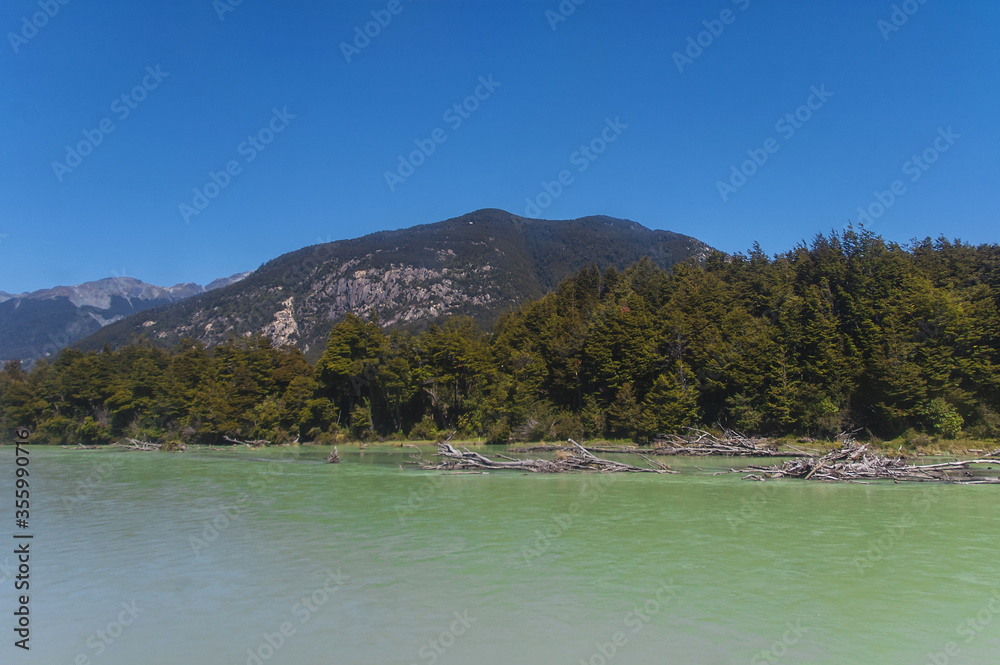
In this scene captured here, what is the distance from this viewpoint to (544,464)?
27422 millimetres

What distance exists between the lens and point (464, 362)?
162 ft

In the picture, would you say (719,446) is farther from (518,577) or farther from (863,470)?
(518,577)

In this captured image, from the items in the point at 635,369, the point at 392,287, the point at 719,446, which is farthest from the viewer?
the point at 392,287

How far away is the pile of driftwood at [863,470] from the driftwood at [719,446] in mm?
7285

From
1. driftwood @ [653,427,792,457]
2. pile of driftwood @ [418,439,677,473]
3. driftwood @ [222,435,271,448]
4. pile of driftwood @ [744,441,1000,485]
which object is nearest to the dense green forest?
driftwood @ [222,435,271,448]

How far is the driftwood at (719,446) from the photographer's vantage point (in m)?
32.6

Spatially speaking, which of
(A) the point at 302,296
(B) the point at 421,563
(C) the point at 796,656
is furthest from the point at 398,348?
(A) the point at 302,296

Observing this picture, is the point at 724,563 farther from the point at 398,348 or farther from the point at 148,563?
the point at 398,348

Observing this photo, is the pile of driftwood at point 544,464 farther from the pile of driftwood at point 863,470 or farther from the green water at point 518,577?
the green water at point 518,577

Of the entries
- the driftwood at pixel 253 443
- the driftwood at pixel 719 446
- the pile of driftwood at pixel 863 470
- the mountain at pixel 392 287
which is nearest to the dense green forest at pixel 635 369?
the driftwood at pixel 253 443

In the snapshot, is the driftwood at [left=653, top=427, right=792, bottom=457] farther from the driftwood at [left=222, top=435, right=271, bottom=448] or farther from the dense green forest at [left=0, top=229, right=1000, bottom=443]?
the driftwood at [left=222, top=435, right=271, bottom=448]

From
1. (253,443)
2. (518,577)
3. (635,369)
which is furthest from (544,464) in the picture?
(253,443)

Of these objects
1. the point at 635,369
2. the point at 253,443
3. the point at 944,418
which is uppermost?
the point at 635,369

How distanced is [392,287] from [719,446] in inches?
5658
